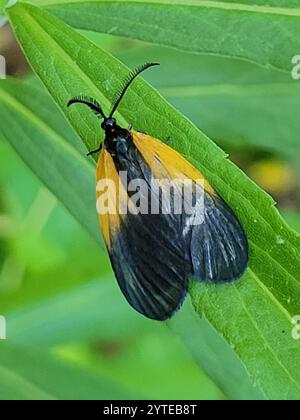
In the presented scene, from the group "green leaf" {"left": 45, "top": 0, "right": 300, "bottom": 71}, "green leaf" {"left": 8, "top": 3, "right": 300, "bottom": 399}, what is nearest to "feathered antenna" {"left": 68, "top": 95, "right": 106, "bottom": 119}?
"green leaf" {"left": 8, "top": 3, "right": 300, "bottom": 399}

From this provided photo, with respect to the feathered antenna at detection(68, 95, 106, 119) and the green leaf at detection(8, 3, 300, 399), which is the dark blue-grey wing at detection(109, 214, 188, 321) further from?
the feathered antenna at detection(68, 95, 106, 119)

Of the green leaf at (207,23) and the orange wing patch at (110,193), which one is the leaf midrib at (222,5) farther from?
the orange wing patch at (110,193)

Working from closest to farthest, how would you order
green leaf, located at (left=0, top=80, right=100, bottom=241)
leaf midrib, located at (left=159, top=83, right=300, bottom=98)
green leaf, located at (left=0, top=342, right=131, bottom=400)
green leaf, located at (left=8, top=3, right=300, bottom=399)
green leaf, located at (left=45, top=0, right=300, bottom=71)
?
green leaf, located at (left=8, top=3, right=300, bottom=399) < green leaf, located at (left=45, top=0, right=300, bottom=71) < green leaf, located at (left=0, top=80, right=100, bottom=241) < green leaf, located at (left=0, top=342, right=131, bottom=400) < leaf midrib, located at (left=159, top=83, right=300, bottom=98)

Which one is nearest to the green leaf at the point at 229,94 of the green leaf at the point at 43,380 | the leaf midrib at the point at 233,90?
the leaf midrib at the point at 233,90

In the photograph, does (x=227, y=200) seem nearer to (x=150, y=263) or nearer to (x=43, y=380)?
(x=150, y=263)

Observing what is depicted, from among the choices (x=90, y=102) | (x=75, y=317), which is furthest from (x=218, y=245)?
(x=75, y=317)

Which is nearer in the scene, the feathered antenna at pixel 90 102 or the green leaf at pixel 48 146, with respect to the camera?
the feathered antenna at pixel 90 102
